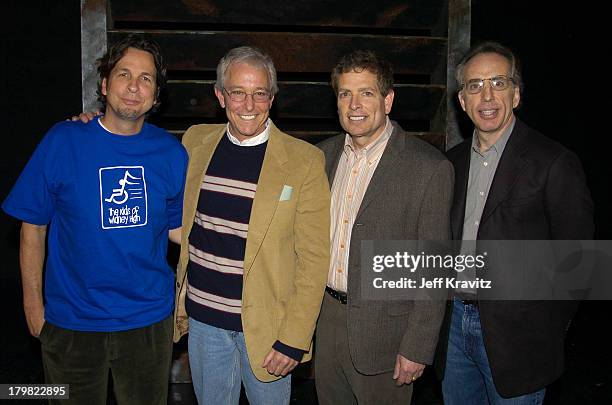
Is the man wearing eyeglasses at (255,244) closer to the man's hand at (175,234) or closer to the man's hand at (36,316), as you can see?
the man's hand at (175,234)

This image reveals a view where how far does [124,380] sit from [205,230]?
2.28 feet

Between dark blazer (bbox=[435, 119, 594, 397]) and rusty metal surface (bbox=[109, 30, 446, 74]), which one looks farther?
rusty metal surface (bbox=[109, 30, 446, 74])

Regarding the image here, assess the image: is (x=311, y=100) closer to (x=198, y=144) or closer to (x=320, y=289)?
(x=198, y=144)

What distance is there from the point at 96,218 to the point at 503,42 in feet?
14.1

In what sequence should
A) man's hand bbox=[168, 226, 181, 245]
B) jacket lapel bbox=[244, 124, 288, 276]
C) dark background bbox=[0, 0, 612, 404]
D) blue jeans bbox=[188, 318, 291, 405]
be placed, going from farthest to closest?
dark background bbox=[0, 0, 612, 404], man's hand bbox=[168, 226, 181, 245], blue jeans bbox=[188, 318, 291, 405], jacket lapel bbox=[244, 124, 288, 276]

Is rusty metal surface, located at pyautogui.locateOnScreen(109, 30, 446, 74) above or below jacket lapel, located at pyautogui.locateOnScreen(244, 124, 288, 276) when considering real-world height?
above

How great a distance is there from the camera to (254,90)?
2184 mm

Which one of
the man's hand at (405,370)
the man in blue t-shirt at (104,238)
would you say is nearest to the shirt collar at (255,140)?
the man in blue t-shirt at (104,238)

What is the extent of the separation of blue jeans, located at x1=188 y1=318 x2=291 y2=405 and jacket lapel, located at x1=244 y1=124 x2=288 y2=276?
31cm

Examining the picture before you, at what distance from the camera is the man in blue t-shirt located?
215 cm

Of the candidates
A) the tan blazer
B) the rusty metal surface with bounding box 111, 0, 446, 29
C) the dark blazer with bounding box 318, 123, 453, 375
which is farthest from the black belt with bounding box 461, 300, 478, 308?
the rusty metal surface with bounding box 111, 0, 446, 29

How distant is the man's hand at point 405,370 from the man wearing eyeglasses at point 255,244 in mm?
364

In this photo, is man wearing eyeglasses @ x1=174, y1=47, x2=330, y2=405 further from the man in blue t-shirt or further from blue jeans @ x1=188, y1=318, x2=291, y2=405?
the man in blue t-shirt

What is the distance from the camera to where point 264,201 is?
2.14m
